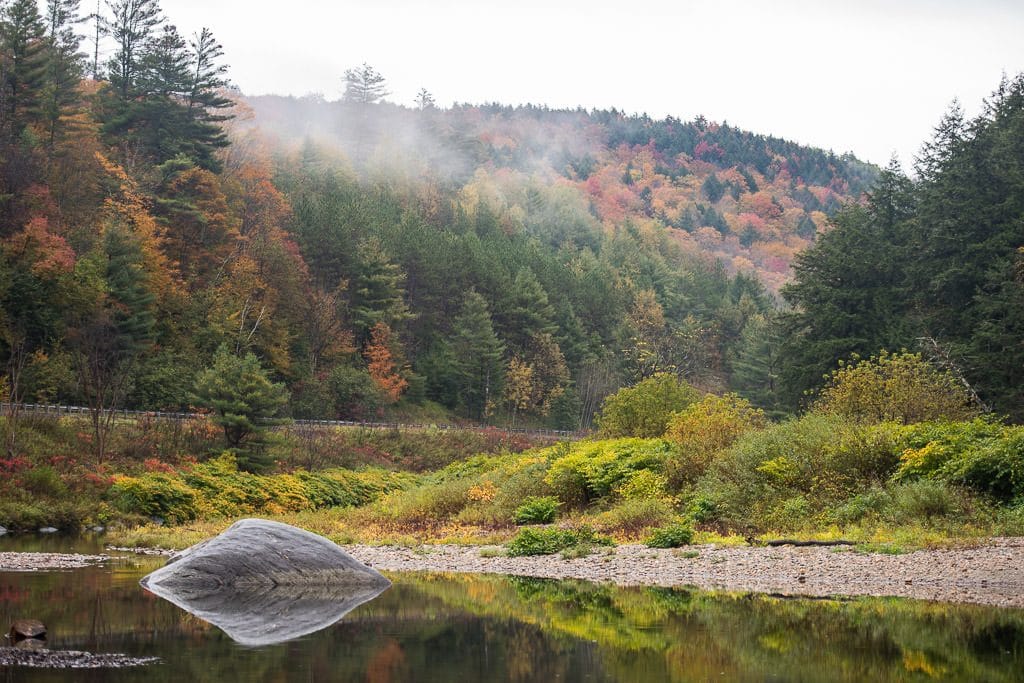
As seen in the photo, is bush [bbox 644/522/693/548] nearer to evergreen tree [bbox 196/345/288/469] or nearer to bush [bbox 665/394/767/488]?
bush [bbox 665/394/767/488]

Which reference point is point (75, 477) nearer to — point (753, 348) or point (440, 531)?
point (440, 531)

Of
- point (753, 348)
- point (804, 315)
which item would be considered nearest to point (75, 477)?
point (804, 315)

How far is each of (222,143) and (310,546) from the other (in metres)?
64.5

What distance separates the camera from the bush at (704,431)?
29.6 meters

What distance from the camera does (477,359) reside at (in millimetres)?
90562

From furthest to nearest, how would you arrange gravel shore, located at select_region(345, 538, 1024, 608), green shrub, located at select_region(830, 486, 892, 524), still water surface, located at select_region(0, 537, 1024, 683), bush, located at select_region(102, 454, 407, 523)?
bush, located at select_region(102, 454, 407, 523), green shrub, located at select_region(830, 486, 892, 524), gravel shore, located at select_region(345, 538, 1024, 608), still water surface, located at select_region(0, 537, 1024, 683)

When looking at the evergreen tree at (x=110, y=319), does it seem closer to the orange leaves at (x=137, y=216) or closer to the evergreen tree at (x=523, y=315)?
the orange leaves at (x=137, y=216)

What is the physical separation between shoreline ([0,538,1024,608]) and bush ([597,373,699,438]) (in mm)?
18914

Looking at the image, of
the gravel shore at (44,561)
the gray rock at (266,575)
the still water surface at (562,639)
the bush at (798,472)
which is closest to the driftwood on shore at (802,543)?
the bush at (798,472)

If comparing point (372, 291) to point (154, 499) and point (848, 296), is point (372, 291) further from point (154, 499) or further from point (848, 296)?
point (154, 499)

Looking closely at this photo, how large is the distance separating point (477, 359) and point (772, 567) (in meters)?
71.0

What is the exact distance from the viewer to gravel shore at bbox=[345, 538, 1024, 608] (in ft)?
56.1

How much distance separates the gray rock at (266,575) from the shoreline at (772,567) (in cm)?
366

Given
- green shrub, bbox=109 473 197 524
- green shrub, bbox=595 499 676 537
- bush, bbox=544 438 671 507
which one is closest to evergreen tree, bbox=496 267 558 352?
green shrub, bbox=109 473 197 524
